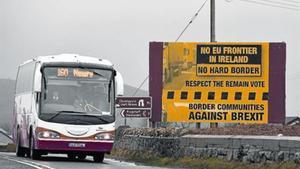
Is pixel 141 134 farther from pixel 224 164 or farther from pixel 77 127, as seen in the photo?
pixel 224 164

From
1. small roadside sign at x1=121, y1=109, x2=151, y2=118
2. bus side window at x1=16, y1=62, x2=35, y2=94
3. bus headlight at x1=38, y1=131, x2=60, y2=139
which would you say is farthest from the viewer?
small roadside sign at x1=121, y1=109, x2=151, y2=118

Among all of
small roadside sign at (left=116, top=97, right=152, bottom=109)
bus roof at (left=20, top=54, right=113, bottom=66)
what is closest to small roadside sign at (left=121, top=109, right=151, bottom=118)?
small roadside sign at (left=116, top=97, right=152, bottom=109)

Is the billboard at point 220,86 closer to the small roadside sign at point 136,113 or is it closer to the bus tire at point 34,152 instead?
the small roadside sign at point 136,113

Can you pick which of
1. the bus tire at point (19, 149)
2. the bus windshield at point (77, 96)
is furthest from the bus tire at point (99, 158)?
the bus tire at point (19, 149)

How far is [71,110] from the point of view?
25922mm

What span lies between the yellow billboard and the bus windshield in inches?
365

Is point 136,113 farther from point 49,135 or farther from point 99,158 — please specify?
point 49,135

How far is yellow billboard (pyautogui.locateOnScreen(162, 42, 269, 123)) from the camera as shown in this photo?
117 ft

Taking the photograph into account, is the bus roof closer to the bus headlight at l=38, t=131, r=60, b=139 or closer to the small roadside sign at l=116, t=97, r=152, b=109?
the bus headlight at l=38, t=131, r=60, b=139

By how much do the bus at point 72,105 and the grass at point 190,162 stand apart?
1887 mm

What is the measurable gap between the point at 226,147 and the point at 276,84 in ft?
46.4

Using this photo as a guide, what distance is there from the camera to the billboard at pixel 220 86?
35625 mm

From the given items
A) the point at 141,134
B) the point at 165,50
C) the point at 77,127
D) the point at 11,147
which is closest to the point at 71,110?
the point at 77,127

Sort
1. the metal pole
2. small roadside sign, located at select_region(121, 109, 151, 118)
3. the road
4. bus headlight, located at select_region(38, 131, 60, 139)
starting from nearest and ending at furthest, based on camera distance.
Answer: the road
bus headlight, located at select_region(38, 131, 60, 139)
small roadside sign, located at select_region(121, 109, 151, 118)
the metal pole
